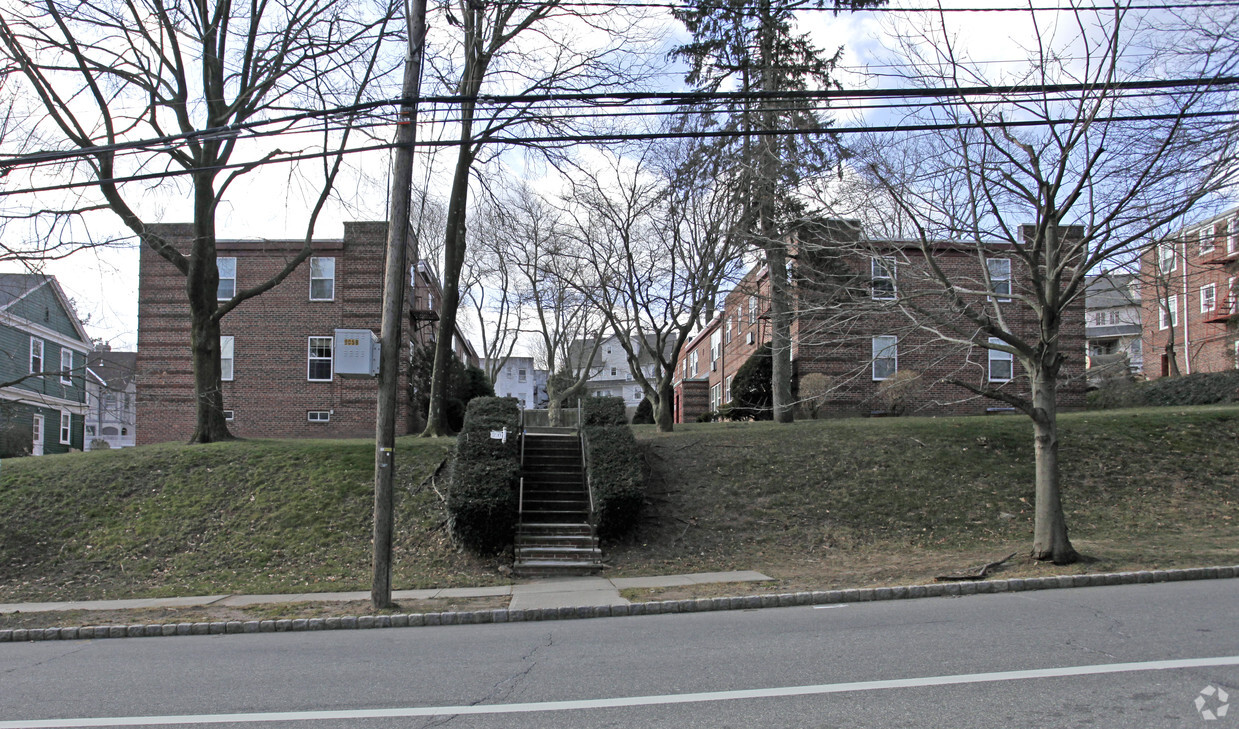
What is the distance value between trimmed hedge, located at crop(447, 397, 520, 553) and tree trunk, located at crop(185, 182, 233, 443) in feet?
25.7

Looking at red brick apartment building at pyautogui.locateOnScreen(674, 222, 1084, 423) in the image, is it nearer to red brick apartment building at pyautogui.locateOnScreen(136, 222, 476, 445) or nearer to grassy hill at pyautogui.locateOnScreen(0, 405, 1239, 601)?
grassy hill at pyautogui.locateOnScreen(0, 405, 1239, 601)

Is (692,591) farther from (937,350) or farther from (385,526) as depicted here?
(937,350)

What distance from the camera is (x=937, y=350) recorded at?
22.9 m

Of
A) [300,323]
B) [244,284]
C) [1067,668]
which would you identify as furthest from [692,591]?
[244,284]

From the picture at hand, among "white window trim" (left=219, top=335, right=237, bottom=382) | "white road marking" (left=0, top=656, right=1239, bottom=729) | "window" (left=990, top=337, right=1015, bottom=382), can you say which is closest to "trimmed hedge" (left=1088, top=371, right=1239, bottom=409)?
"window" (left=990, top=337, right=1015, bottom=382)

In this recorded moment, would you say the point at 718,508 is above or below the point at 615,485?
below

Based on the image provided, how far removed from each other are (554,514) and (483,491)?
6.05ft

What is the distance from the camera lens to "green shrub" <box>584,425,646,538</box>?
14297mm

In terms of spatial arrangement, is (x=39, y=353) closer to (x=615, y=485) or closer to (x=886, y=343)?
(x=615, y=485)

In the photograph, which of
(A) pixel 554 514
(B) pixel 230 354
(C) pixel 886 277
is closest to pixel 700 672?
(A) pixel 554 514

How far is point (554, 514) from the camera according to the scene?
49.9ft

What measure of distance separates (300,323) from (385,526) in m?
19.5

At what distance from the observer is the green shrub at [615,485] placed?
14.3 metres

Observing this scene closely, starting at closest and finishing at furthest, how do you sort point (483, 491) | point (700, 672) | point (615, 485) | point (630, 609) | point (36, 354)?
1. point (700, 672)
2. point (630, 609)
3. point (483, 491)
4. point (615, 485)
5. point (36, 354)
